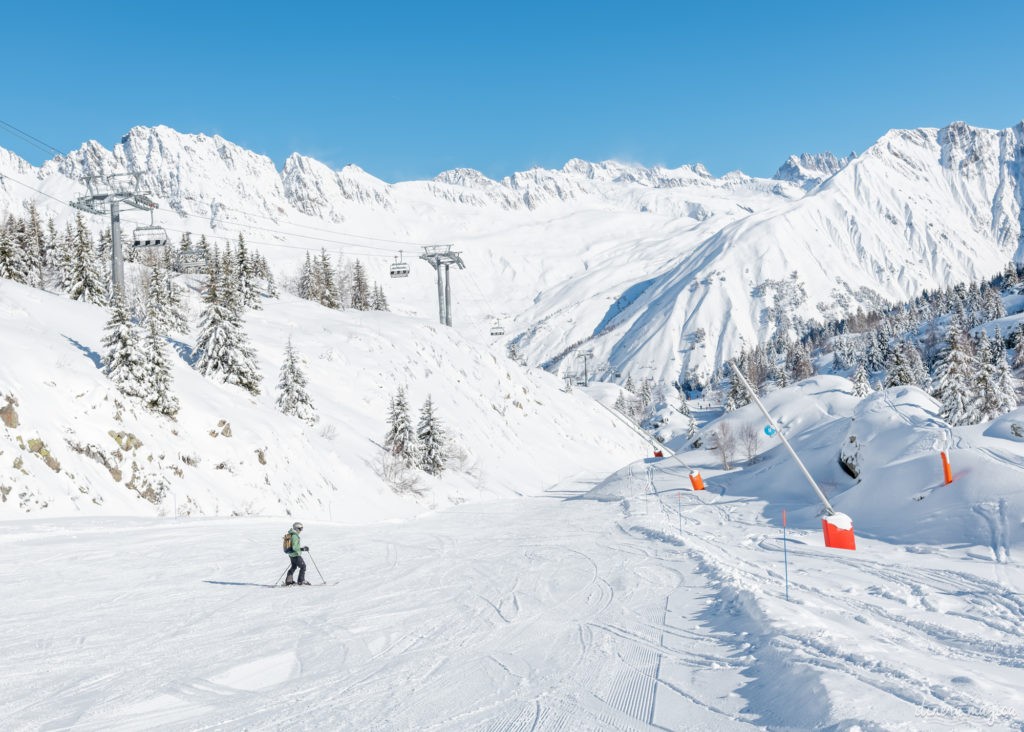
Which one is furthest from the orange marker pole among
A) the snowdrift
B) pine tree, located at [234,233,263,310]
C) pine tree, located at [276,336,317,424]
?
pine tree, located at [234,233,263,310]

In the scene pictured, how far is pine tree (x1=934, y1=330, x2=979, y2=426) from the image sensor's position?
5128 cm

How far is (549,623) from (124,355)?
1049 inches

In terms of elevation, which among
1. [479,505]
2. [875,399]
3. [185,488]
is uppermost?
[875,399]

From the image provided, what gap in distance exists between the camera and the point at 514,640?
32.8ft

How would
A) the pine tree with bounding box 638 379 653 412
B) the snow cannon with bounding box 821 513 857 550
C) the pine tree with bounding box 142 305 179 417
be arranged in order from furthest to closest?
the pine tree with bounding box 638 379 653 412, the pine tree with bounding box 142 305 179 417, the snow cannon with bounding box 821 513 857 550

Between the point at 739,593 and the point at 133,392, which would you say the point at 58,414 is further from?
the point at 739,593

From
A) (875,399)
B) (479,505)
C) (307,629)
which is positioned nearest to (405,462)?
(479,505)

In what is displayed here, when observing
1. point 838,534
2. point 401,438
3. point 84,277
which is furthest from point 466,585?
point 84,277

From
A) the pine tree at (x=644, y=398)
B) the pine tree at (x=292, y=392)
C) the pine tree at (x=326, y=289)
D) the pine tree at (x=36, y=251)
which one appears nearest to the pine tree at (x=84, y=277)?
the pine tree at (x=36, y=251)

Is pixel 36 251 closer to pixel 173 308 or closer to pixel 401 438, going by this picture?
pixel 173 308

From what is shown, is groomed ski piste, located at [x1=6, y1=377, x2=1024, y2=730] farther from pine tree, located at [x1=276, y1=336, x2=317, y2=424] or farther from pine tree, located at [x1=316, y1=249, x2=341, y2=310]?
pine tree, located at [x1=316, y1=249, x2=341, y2=310]

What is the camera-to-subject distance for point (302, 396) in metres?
43.5

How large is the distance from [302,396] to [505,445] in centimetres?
2856

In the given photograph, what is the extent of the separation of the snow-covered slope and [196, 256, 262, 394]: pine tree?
1.26m
